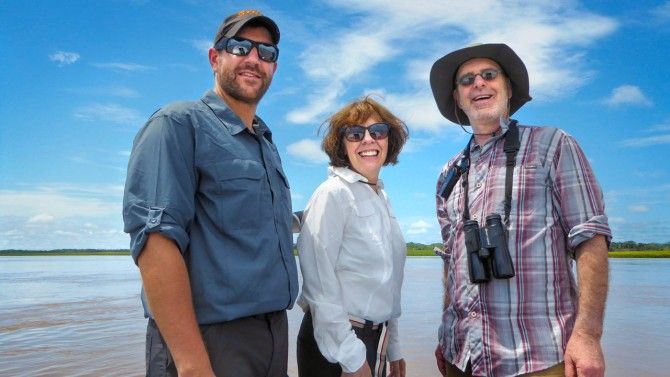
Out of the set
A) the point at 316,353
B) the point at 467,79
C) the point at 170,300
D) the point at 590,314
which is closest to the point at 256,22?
the point at 467,79

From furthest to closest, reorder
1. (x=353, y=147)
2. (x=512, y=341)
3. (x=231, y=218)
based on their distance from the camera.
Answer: (x=353, y=147) < (x=512, y=341) < (x=231, y=218)

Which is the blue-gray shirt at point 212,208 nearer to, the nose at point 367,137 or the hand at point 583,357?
the nose at point 367,137

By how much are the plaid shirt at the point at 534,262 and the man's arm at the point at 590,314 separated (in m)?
0.09

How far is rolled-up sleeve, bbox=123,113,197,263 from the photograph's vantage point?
7.35ft

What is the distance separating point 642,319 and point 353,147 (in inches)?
445

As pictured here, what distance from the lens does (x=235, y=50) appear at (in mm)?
3018

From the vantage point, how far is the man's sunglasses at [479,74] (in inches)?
141

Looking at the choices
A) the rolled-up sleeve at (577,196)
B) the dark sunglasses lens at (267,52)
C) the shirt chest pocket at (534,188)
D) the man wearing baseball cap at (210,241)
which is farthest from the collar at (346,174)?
the rolled-up sleeve at (577,196)

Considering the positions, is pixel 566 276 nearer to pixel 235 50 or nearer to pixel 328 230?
pixel 328 230

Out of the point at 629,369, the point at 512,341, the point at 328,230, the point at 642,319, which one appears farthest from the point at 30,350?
the point at 642,319

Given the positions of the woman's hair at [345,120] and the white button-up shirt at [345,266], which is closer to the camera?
the white button-up shirt at [345,266]

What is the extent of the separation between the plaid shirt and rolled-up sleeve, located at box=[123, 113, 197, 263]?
6.09 feet

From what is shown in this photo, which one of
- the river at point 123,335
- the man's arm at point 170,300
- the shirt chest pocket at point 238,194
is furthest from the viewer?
the river at point 123,335

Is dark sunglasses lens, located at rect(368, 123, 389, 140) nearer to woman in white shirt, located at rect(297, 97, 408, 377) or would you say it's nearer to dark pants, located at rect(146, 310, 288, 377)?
woman in white shirt, located at rect(297, 97, 408, 377)
